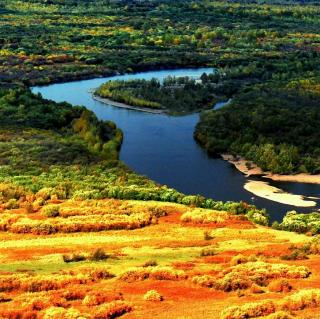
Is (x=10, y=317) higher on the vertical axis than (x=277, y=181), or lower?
higher

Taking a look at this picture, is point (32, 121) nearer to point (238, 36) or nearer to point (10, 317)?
point (10, 317)

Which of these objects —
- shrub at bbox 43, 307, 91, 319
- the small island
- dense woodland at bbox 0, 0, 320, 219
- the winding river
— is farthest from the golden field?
the small island

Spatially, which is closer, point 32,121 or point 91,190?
point 91,190

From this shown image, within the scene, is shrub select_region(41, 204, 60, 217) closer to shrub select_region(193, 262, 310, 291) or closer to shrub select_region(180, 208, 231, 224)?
shrub select_region(180, 208, 231, 224)

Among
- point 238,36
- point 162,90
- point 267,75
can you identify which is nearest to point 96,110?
point 162,90

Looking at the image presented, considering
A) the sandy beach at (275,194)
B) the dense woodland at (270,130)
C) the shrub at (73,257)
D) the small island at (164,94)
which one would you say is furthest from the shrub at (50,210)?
the small island at (164,94)

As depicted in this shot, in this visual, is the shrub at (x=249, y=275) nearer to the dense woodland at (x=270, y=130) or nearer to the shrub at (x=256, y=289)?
the shrub at (x=256, y=289)
